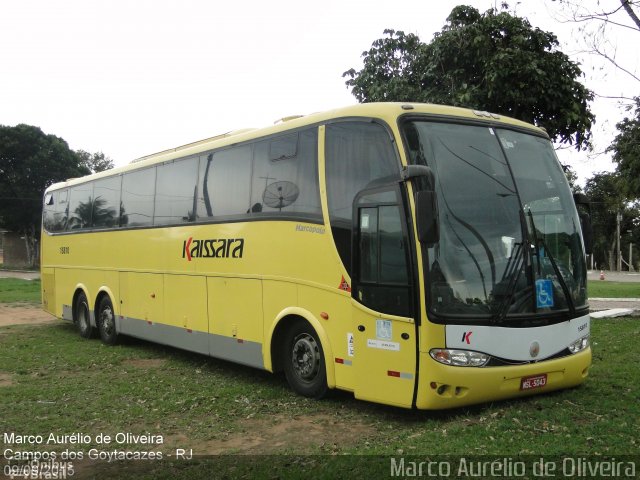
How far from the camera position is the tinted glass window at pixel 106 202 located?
13086 mm

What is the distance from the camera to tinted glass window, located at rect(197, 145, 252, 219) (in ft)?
29.7

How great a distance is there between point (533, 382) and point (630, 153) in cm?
1181

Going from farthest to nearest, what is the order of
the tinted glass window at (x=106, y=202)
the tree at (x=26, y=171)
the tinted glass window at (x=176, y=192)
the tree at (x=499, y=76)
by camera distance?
the tree at (x=26, y=171), the tinted glass window at (x=106, y=202), the tree at (x=499, y=76), the tinted glass window at (x=176, y=192)

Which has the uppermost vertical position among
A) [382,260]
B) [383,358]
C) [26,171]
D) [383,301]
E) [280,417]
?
[26,171]

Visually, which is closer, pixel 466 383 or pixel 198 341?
pixel 466 383

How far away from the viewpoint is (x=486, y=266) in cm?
637

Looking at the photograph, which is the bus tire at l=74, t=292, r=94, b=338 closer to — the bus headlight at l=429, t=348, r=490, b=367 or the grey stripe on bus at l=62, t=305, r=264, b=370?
the grey stripe on bus at l=62, t=305, r=264, b=370

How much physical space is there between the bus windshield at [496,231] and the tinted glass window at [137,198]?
644 cm

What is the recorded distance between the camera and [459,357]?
6.21 meters

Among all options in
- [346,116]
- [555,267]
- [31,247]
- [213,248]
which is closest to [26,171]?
[31,247]

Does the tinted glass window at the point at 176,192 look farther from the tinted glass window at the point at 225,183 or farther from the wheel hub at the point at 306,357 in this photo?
the wheel hub at the point at 306,357

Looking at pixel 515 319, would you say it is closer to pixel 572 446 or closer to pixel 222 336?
pixel 572 446

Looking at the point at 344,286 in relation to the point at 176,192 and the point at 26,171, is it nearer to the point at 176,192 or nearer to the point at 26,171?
the point at 176,192

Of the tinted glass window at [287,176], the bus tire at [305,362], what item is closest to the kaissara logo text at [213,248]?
the tinted glass window at [287,176]
